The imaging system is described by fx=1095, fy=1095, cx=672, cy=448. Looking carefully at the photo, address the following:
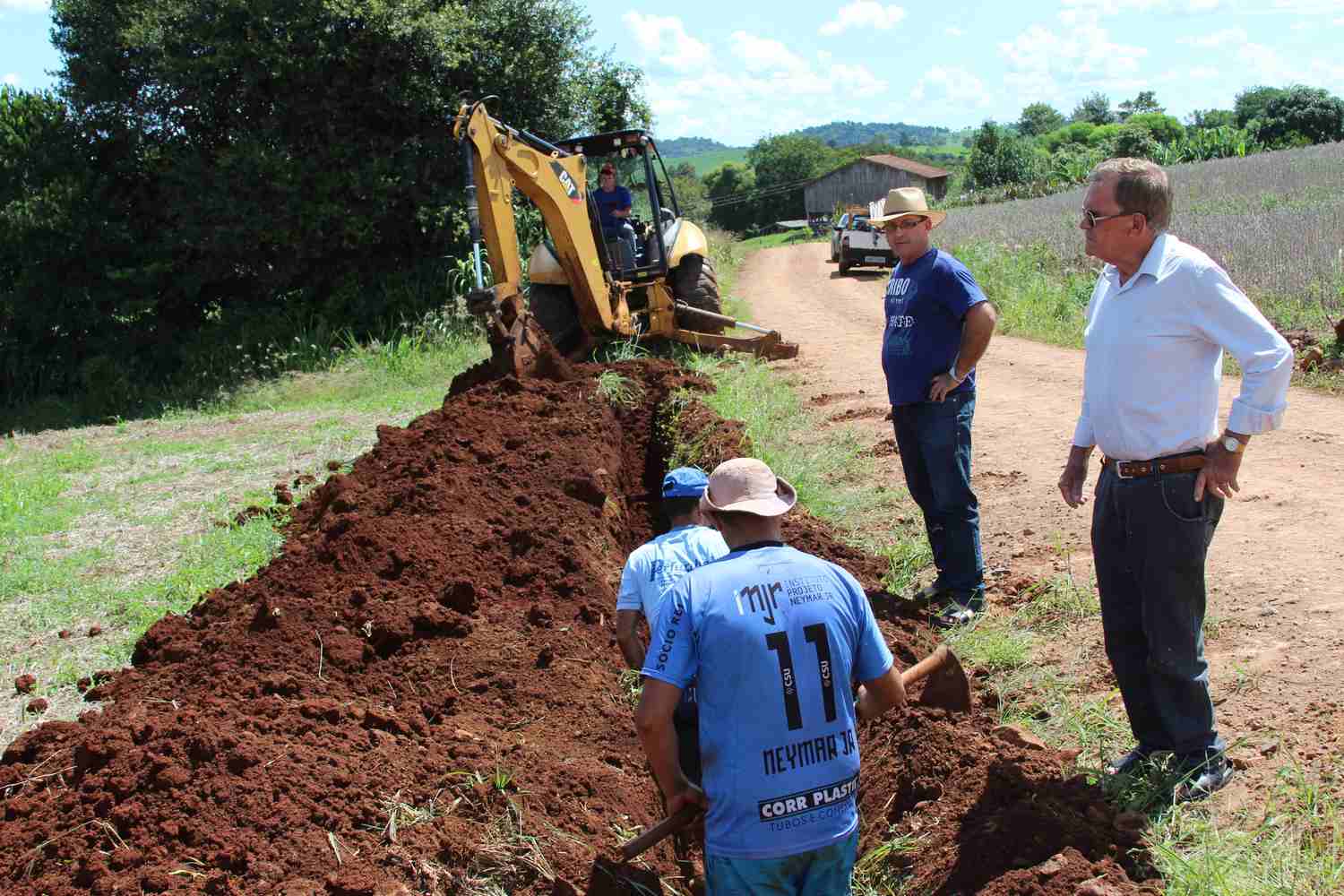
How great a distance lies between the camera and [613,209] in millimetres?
12852

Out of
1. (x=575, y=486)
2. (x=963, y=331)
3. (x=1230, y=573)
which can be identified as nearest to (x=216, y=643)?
(x=575, y=486)

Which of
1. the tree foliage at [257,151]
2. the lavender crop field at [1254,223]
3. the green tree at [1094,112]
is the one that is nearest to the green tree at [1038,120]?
the green tree at [1094,112]

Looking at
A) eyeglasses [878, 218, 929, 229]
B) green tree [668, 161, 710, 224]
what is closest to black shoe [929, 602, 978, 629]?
eyeglasses [878, 218, 929, 229]

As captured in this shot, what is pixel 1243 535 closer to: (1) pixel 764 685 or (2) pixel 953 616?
(2) pixel 953 616

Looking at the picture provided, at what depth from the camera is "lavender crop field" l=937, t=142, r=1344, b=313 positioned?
1409 cm

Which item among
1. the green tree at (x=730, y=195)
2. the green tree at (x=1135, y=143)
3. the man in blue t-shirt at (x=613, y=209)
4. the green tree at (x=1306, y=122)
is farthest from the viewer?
the green tree at (x=730, y=195)

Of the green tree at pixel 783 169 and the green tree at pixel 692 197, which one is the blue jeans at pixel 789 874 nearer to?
the green tree at pixel 692 197

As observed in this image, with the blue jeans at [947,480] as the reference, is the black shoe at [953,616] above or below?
below

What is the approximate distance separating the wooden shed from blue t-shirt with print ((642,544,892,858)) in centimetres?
6881

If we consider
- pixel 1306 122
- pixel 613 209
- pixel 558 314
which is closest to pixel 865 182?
pixel 1306 122

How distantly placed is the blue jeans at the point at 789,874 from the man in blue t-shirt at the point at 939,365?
2775mm

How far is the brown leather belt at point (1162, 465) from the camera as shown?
349 centimetres

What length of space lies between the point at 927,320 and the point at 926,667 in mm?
2010

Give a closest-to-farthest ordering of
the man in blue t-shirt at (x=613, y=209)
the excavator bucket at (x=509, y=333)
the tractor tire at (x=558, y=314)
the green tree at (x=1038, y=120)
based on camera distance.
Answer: the excavator bucket at (x=509, y=333), the tractor tire at (x=558, y=314), the man in blue t-shirt at (x=613, y=209), the green tree at (x=1038, y=120)
